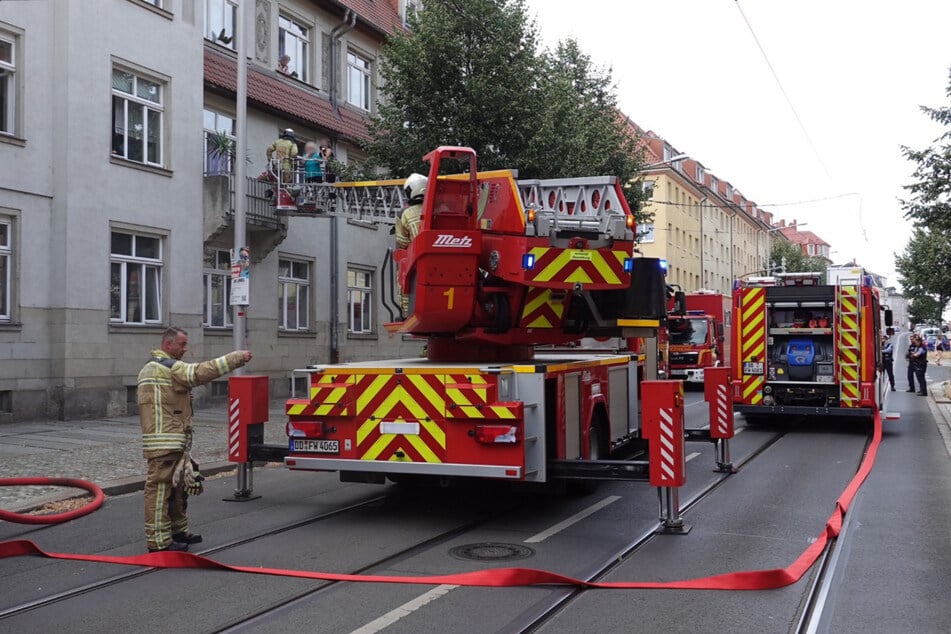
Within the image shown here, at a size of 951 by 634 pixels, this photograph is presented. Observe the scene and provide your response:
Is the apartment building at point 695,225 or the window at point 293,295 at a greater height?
the apartment building at point 695,225

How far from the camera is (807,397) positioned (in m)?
16.2

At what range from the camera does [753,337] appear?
16.7 meters

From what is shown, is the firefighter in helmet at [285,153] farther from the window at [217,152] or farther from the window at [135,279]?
the window at [135,279]

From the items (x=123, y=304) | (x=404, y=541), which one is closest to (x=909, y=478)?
(x=404, y=541)

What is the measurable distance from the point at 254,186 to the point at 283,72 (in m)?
4.37

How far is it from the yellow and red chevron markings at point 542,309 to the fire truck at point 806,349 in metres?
8.51

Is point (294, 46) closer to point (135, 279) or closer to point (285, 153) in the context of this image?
point (285, 153)

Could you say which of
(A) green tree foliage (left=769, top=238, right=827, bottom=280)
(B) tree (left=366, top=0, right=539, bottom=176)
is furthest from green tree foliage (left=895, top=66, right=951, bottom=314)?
(A) green tree foliage (left=769, top=238, right=827, bottom=280)

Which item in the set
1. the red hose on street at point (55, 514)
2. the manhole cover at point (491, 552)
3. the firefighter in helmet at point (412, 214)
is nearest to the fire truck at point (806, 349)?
the firefighter in helmet at point (412, 214)

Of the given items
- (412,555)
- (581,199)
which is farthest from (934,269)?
(412,555)

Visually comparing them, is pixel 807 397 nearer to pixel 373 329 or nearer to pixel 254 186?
pixel 254 186

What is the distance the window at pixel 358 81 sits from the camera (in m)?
26.9

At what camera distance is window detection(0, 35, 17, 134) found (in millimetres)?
15953

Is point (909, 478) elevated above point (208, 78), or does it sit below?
below
